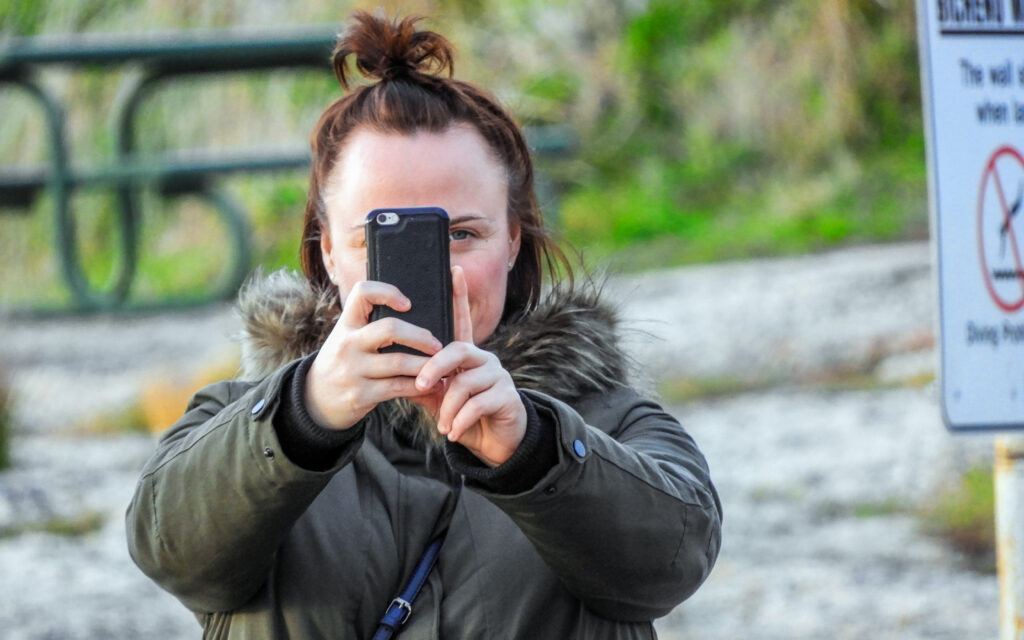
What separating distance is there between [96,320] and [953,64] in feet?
16.8

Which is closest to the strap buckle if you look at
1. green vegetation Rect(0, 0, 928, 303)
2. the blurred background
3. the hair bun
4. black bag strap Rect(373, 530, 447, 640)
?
black bag strap Rect(373, 530, 447, 640)

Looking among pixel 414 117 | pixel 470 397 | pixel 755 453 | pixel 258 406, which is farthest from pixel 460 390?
pixel 755 453

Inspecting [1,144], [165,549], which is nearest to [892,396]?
[165,549]

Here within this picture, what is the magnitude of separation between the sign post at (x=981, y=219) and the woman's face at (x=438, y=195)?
849 millimetres

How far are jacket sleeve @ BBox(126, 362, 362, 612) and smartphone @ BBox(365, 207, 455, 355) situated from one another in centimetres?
16

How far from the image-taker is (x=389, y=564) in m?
1.72

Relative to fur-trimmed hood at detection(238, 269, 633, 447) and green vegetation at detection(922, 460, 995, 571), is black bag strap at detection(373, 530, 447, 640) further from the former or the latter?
green vegetation at detection(922, 460, 995, 571)

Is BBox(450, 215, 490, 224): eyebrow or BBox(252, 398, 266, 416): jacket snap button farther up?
BBox(450, 215, 490, 224): eyebrow

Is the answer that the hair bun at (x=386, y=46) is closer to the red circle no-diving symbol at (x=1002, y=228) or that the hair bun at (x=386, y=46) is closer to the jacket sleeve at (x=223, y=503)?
the jacket sleeve at (x=223, y=503)

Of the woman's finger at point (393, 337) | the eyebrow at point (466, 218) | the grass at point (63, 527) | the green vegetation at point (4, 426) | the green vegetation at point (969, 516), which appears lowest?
the green vegetation at point (969, 516)

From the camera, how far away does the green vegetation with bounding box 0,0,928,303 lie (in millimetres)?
7598

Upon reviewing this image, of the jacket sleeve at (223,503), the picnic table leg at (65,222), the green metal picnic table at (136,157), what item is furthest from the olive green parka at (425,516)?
the picnic table leg at (65,222)

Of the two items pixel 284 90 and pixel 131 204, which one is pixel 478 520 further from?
pixel 284 90

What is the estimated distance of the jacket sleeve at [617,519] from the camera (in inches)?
59.4
